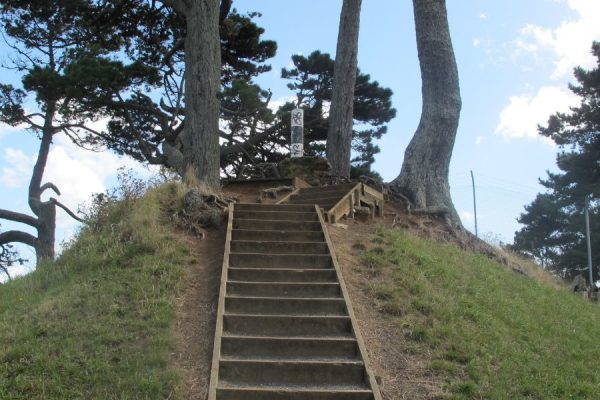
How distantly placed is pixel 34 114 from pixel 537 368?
647 inches

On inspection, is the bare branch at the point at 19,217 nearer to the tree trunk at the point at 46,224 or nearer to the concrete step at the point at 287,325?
the tree trunk at the point at 46,224

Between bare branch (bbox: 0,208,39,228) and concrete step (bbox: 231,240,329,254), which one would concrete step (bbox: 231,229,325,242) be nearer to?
concrete step (bbox: 231,240,329,254)

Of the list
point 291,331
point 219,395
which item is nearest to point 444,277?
point 291,331

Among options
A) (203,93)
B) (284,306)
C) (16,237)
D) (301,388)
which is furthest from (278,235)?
(16,237)

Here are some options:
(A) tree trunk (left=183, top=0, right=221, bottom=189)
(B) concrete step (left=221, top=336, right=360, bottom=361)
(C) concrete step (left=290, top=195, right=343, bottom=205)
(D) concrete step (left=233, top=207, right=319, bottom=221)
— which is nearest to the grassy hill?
(B) concrete step (left=221, top=336, right=360, bottom=361)

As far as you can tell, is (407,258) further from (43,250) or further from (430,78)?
(43,250)

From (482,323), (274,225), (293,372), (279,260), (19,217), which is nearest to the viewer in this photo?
(293,372)

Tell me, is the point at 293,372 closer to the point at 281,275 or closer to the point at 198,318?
the point at 198,318

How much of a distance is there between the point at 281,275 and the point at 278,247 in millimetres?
1020

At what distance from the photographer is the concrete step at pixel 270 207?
11.7 metres

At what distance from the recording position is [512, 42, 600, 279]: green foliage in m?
27.9

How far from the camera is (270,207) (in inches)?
467

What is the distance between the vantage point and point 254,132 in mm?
20281

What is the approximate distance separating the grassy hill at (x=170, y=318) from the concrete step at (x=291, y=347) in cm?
33
